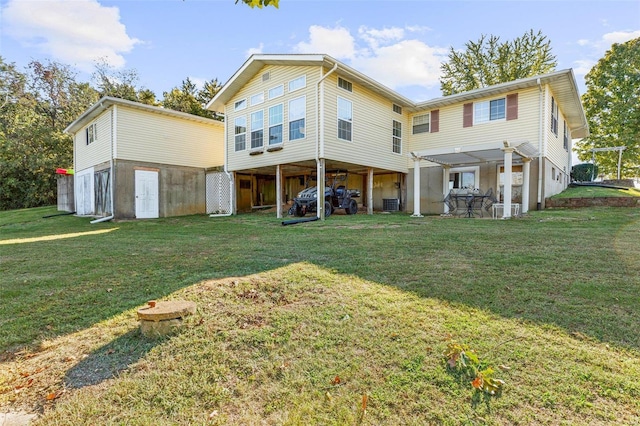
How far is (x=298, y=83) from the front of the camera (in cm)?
1123

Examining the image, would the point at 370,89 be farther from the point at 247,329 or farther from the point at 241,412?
the point at 241,412

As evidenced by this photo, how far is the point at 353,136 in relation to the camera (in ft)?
38.3

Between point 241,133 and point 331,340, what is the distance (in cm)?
1243

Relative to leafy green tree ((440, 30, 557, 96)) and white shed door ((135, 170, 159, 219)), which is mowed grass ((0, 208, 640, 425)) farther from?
leafy green tree ((440, 30, 557, 96))

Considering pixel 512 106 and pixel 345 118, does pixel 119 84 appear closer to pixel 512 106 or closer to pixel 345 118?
pixel 345 118

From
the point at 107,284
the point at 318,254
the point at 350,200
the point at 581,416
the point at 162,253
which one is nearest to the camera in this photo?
the point at 581,416

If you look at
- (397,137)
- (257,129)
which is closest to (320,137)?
(257,129)

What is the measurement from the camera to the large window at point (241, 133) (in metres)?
13.4

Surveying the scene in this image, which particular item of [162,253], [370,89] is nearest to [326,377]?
[162,253]

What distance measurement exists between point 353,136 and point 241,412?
10756 millimetres

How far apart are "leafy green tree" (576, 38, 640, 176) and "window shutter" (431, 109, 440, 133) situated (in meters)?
15.0

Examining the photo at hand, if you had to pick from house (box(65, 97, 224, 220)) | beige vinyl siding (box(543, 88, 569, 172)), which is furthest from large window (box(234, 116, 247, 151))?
beige vinyl siding (box(543, 88, 569, 172))

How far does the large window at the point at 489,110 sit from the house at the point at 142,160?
1143 centimetres

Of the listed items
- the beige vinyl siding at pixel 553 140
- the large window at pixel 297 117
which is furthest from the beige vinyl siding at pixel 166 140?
the beige vinyl siding at pixel 553 140
